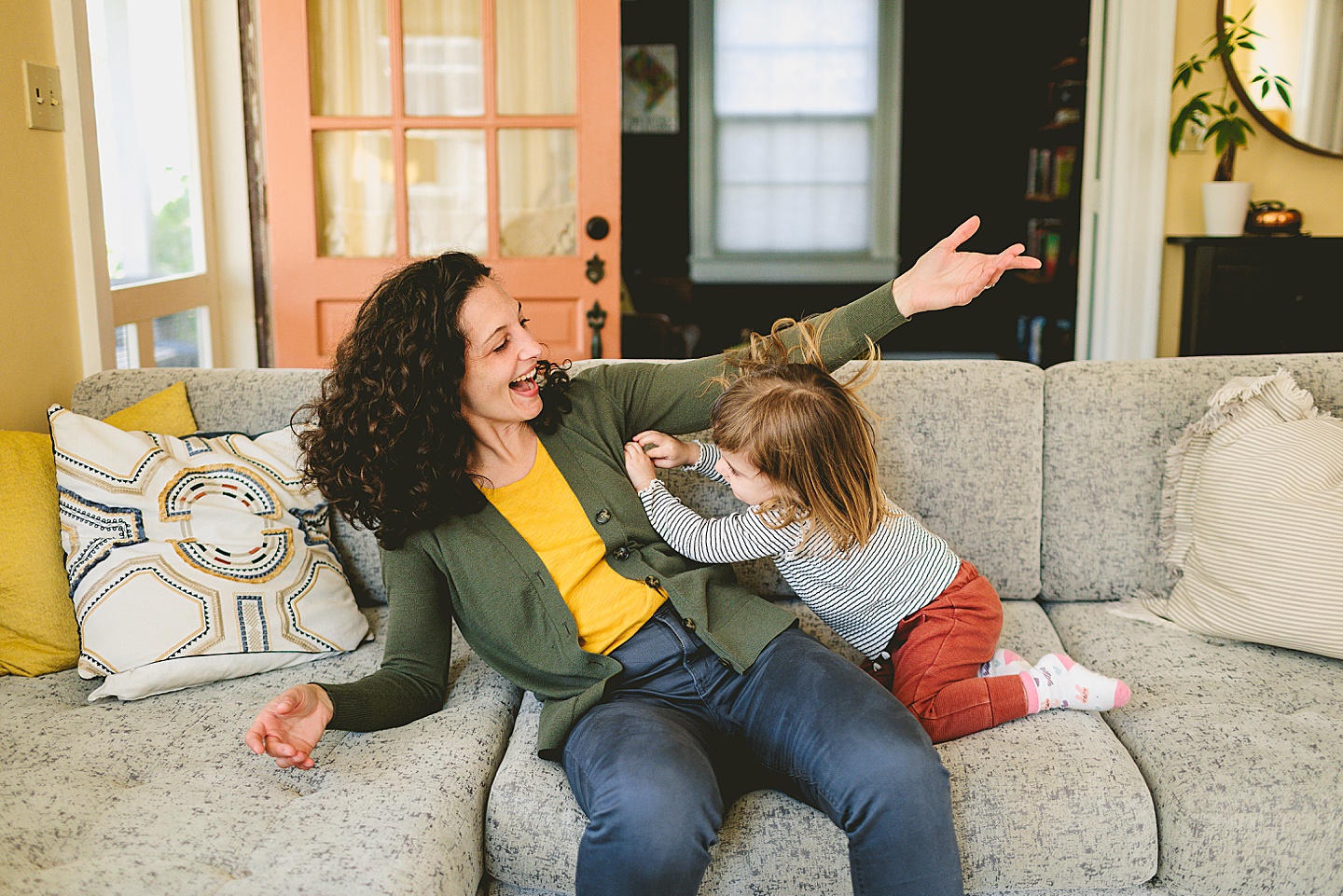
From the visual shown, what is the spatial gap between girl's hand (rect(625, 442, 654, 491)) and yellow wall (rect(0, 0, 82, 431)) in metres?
1.21

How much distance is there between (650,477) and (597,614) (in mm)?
227

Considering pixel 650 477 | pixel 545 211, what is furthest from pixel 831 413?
pixel 545 211

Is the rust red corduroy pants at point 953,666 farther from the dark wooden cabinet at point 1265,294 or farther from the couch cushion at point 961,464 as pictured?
the dark wooden cabinet at point 1265,294

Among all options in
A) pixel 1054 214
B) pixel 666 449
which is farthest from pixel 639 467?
pixel 1054 214

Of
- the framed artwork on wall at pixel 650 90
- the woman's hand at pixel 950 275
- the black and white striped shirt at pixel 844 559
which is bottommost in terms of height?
the black and white striped shirt at pixel 844 559

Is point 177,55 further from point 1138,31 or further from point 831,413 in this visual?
point 1138,31

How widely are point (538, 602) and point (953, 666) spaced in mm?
573

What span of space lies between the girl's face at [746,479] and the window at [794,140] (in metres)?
5.05

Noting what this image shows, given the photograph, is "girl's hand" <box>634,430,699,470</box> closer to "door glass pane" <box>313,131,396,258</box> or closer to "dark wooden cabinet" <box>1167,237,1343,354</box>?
"door glass pane" <box>313,131,396,258</box>

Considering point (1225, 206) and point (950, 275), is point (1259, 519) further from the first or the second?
point (1225, 206)

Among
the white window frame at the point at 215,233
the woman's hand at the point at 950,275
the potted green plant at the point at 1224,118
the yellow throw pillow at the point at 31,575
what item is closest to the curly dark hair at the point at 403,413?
the yellow throw pillow at the point at 31,575

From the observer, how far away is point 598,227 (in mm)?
3086

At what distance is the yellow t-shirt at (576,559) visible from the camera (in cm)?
143

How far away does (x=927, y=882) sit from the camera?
1.16 metres
